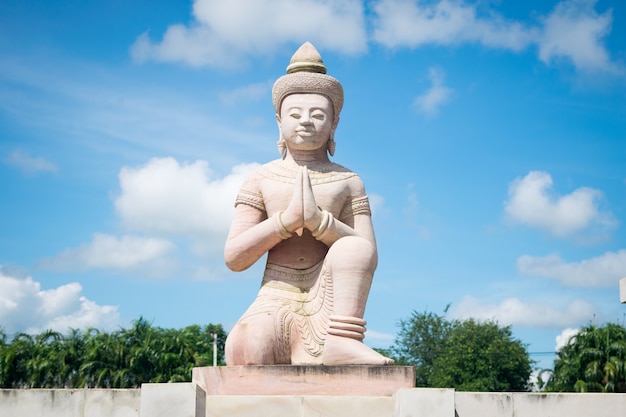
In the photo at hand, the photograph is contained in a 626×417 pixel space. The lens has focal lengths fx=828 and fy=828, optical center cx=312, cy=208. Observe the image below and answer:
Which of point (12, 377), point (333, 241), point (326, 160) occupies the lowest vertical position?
point (12, 377)

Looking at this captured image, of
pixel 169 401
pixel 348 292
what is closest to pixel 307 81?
pixel 348 292

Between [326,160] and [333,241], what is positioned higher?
[326,160]

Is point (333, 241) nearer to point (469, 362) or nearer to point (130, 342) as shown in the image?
point (130, 342)

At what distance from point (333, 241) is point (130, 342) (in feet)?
82.6

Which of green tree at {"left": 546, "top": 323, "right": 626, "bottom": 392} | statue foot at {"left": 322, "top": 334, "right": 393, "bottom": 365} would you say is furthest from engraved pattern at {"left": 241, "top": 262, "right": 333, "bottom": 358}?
green tree at {"left": 546, "top": 323, "right": 626, "bottom": 392}

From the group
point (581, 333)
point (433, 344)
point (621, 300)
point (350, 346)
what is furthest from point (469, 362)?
point (350, 346)

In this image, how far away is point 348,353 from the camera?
26.8 feet

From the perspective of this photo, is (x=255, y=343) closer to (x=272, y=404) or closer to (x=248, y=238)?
(x=272, y=404)

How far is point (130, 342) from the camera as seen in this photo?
32500 mm

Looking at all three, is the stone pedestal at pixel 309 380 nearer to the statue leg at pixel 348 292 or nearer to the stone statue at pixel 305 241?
the stone statue at pixel 305 241

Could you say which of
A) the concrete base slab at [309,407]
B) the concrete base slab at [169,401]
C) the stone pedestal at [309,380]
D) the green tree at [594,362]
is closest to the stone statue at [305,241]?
the stone pedestal at [309,380]

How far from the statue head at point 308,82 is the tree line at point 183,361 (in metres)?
21.1

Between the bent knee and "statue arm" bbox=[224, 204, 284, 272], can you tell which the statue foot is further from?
"statue arm" bbox=[224, 204, 284, 272]

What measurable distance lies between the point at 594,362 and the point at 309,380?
22879 mm
